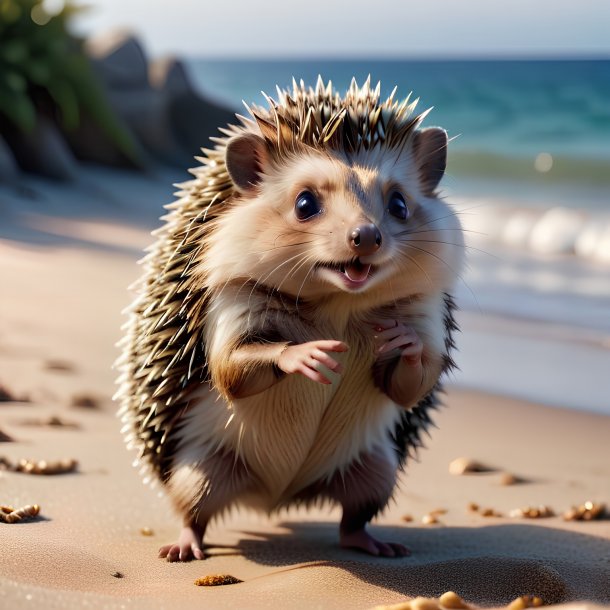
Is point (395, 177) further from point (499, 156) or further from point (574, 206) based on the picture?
point (499, 156)

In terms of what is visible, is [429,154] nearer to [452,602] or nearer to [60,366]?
[452,602]

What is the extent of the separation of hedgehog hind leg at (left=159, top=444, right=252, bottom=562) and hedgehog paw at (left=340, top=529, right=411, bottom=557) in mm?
528

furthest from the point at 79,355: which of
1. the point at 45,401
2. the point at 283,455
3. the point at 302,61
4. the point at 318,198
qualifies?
the point at 302,61

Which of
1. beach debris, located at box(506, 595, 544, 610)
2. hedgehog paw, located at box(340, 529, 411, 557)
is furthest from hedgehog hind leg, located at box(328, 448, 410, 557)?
beach debris, located at box(506, 595, 544, 610)

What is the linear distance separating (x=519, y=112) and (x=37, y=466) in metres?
30.6

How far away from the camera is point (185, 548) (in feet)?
14.0

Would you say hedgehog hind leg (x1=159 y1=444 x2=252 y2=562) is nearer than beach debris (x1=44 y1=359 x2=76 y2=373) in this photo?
Yes

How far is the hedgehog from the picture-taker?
3.71 meters

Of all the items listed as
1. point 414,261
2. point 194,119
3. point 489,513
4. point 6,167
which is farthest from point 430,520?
point 194,119

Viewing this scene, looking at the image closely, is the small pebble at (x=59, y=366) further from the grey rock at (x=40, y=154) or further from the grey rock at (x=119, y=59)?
the grey rock at (x=119, y=59)

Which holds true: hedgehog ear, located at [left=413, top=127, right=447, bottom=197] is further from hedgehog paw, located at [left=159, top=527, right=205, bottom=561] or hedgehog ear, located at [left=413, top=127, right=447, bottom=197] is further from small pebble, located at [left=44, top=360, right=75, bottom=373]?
small pebble, located at [left=44, top=360, right=75, bottom=373]

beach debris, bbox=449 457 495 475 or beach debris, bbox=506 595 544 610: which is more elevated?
beach debris, bbox=449 457 495 475

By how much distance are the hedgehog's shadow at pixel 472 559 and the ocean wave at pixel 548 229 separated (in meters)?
8.50

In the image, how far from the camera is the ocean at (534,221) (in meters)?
7.56
